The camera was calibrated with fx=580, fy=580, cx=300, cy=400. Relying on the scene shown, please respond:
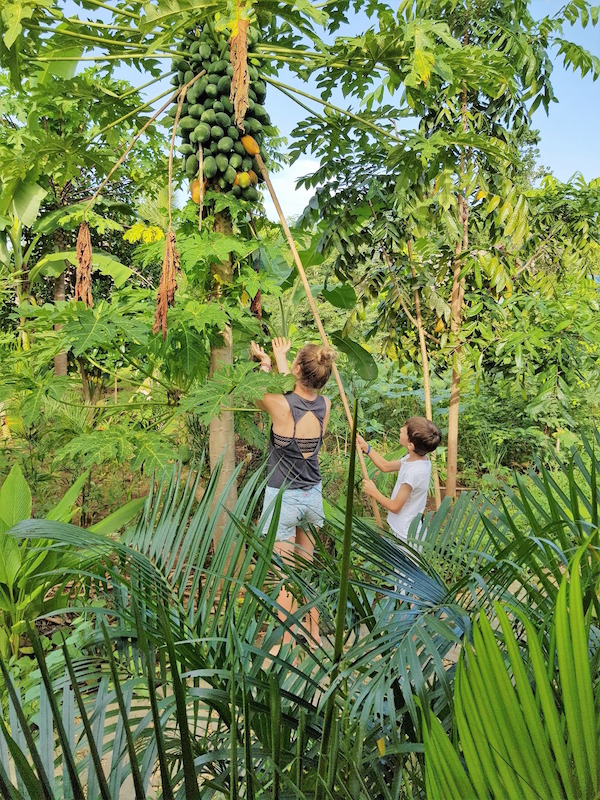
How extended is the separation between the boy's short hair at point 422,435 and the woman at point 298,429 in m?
0.40

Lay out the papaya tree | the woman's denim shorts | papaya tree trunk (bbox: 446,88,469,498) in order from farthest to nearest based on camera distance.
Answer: papaya tree trunk (bbox: 446,88,469,498)
the woman's denim shorts
the papaya tree

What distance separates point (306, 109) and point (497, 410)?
12.2 feet

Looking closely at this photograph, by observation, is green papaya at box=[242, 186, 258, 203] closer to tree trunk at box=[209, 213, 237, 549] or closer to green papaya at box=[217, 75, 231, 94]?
tree trunk at box=[209, 213, 237, 549]

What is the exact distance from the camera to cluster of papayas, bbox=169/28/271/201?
2146 millimetres

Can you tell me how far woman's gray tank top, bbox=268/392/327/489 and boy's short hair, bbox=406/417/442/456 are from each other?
1.31 feet

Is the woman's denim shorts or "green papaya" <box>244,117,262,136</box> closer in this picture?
"green papaya" <box>244,117,262,136</box>

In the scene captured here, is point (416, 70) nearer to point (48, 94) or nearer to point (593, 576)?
point (48, 94)

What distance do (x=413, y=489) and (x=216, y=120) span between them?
170 centimetres

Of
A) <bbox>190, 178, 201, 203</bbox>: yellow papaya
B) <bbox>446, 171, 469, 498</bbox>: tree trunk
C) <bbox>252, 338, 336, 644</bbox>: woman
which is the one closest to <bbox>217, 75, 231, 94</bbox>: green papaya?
<bbox>190, 178, 201, 203</bbox>: yellow papaya

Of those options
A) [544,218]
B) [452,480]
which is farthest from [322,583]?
[544,218]

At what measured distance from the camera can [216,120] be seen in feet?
7.11

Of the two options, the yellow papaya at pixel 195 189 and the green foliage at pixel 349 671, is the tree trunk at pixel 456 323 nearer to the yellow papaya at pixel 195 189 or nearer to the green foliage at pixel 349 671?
the yellow papaya at pixel 195 189

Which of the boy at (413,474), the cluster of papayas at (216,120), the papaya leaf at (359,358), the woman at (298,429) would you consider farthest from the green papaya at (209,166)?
the papaya leaf at (359,358)

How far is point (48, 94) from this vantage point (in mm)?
2395
